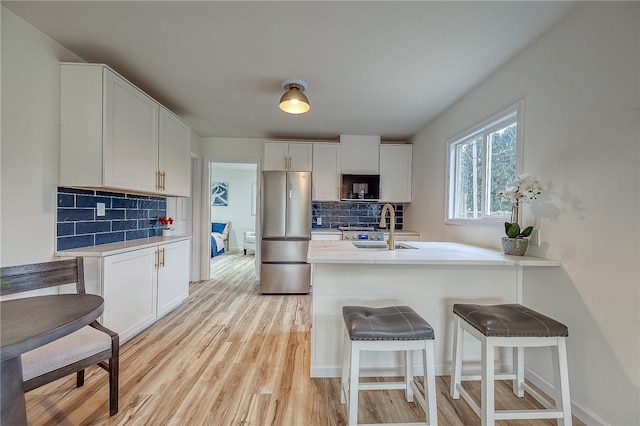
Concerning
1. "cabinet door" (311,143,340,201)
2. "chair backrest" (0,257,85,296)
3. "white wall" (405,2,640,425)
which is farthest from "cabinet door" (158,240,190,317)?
"white wall" (405,2,640,425)

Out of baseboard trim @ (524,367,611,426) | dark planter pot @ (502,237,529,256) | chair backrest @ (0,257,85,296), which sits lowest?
baseboard trim @ (524,367,611,426)

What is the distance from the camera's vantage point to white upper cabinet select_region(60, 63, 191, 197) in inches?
75.7

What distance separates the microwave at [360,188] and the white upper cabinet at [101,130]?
2.62 meters

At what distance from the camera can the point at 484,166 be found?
2.41 meters

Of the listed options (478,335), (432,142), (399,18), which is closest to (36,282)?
(478,335)

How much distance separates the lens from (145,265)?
2.41m

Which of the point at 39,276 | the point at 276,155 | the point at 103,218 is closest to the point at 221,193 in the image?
the point at 276,155

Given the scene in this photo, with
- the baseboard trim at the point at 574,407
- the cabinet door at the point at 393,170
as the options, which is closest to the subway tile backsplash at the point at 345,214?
the cabinet door at the point at 393,170

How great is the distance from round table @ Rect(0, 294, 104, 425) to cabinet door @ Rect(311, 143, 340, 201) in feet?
10.2

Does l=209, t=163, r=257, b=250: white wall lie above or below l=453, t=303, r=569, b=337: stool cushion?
above

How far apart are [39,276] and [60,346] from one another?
1.39ft

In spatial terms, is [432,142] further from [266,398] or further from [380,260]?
[266,398]

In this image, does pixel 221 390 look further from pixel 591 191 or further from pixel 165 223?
pixel 591 191

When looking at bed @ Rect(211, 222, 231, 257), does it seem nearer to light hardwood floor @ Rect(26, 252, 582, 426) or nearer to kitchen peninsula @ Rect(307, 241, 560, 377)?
light hardwood floor @ Rect(26, 252, 582, 426)
